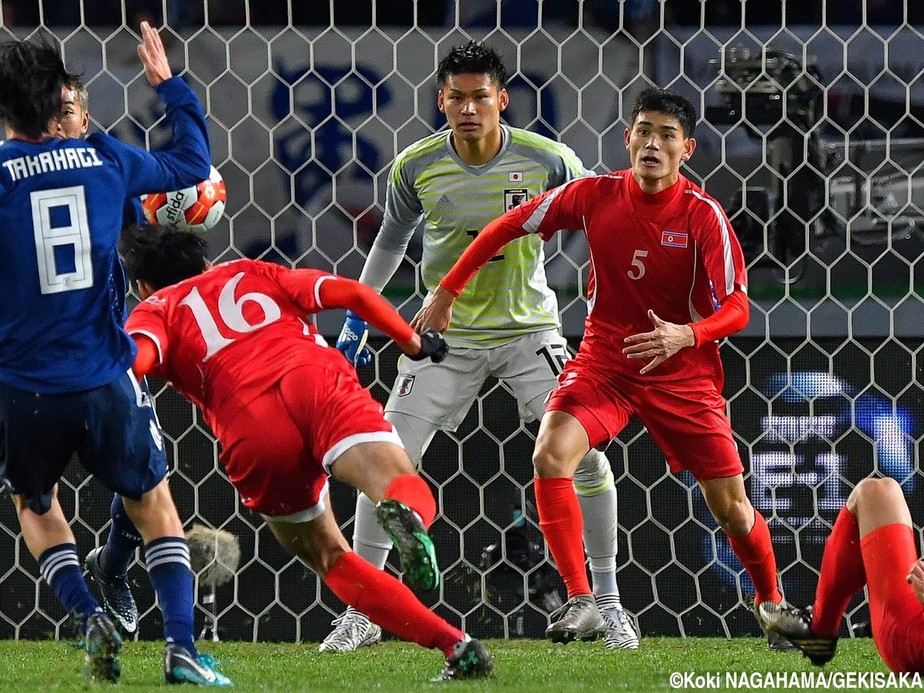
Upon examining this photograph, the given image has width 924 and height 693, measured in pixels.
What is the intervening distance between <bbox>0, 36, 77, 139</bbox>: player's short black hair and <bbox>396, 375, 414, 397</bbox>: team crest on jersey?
1682 millimetres

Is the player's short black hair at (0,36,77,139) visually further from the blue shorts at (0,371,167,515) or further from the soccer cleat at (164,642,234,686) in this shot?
the soccer cleat at (164,642,234,686)

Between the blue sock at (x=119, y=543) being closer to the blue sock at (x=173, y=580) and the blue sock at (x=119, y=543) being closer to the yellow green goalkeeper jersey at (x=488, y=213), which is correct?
the blue sock at (x=173, y=580)

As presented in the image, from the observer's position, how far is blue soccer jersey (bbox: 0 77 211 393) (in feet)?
10.4

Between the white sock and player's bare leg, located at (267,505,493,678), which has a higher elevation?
player's bare leg, located at (267,505,493,678)

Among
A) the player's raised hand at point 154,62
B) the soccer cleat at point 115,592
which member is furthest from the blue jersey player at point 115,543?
the player's raised hand at point 154,62

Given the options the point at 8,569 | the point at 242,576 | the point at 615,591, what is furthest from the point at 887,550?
the point at 8,569

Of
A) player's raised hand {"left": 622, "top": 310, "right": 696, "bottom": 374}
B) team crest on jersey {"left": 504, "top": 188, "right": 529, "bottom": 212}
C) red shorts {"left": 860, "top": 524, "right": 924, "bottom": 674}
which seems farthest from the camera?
team crest on jersey {"left": 504, "top": 188, "right": 529, "bottom": 212}

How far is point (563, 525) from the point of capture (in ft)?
13.0

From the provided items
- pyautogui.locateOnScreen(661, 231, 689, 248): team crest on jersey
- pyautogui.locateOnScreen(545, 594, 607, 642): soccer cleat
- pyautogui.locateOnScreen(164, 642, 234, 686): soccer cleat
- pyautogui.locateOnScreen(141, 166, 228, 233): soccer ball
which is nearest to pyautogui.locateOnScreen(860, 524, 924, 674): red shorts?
pyautogui.locateOnScreen(545, 594, 607, 642): soccer cleat

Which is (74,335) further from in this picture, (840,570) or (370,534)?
(840,570)

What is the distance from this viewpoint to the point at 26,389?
3156 mm

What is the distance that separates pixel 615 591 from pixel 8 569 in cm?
216

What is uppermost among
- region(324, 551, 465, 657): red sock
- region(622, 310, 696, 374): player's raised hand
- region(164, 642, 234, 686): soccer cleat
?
region(622, 310, 696, 374): player's raised hand

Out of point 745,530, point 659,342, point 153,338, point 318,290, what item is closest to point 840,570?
point 659,342
